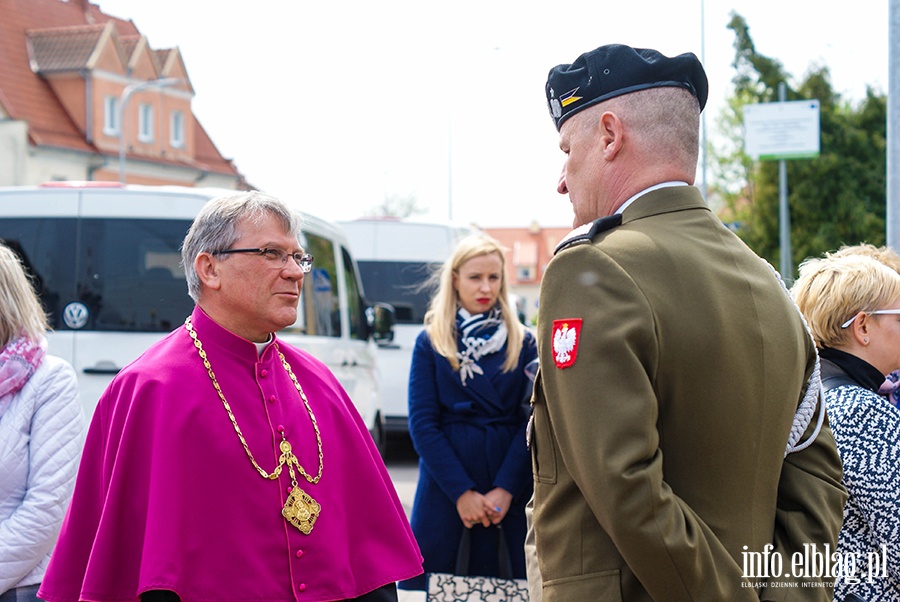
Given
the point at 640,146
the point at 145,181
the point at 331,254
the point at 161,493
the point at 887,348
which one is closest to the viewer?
the point at 640,146

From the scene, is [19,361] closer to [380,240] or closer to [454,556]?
[454,556]

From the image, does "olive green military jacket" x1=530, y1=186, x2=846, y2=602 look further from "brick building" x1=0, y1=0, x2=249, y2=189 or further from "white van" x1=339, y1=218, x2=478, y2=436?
"brick building" x1=0, y1=0, x2=249, y2=189

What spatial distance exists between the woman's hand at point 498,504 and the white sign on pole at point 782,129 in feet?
48.3

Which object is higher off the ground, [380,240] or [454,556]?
[380,240]

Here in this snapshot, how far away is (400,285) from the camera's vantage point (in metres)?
12.1

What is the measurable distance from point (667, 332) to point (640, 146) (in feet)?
1.48

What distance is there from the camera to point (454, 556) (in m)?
4.50

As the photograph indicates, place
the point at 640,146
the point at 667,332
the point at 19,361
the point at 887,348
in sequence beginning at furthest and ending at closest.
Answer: the point at 19,361 < the point at 887,348 < the point at 640,146 < the point at 667,332

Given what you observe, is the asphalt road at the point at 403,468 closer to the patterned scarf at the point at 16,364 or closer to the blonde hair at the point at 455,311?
the blonde hair at the point at 455,311

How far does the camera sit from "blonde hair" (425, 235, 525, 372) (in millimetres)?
4688

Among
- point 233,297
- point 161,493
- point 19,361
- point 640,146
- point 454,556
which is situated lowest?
point 454,556

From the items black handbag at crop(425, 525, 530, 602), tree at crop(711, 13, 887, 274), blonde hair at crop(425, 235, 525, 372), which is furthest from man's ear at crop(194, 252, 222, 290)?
tree at crop(711, 13, 887, 274)

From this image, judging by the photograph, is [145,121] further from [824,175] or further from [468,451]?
[468,451]

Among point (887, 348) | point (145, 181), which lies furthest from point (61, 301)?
point (145, 181)
